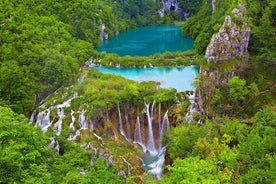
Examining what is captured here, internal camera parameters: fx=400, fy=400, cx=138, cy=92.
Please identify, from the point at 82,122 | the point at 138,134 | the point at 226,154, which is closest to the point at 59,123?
the point at 82,122

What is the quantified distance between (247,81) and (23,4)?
2909 cm

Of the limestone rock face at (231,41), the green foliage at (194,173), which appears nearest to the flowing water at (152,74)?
the limestone rock face at (231,41)

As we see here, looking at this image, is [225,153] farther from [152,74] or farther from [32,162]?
[152,74]

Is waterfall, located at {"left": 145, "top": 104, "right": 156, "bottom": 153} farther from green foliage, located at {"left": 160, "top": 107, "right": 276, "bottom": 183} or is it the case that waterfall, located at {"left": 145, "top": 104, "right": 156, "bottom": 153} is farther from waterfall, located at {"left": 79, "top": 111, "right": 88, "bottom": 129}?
green foliage, located at {"left": 160, "top": 107, "right": 276, "bottom": 183}

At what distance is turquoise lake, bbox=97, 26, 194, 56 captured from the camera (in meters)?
59.3

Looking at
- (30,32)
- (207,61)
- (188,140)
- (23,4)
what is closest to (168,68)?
(207,61)

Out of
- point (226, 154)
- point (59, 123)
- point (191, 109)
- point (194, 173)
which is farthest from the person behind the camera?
point (191, 109)

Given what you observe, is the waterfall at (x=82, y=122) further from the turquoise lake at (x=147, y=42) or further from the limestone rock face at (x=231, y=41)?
the turquoise lake at (x=147, y=42)

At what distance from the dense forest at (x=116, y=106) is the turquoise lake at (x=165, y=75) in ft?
6.63

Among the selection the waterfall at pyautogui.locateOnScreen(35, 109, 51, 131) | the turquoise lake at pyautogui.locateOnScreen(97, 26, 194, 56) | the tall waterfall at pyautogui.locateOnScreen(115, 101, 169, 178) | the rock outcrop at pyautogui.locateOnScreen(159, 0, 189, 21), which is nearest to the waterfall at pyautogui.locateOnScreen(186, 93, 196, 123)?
the tall waterfall at pyautogui.locateOnScreen(115, 101, 169, 178)

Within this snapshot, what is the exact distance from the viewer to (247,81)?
1221 inches

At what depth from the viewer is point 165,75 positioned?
4219 cm

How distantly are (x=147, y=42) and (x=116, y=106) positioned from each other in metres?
36.8

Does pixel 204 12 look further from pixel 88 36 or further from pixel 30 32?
pixel 30 32
